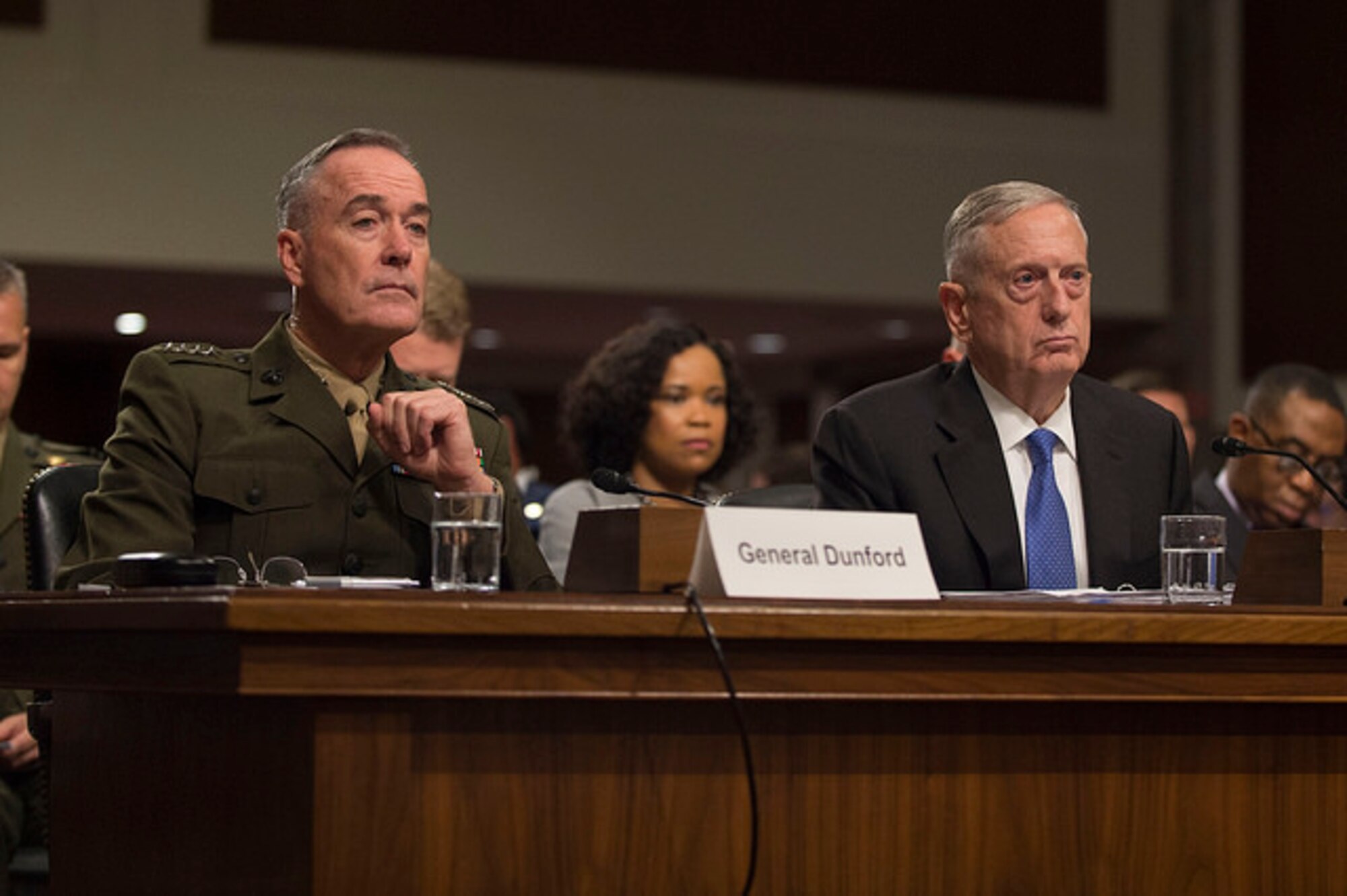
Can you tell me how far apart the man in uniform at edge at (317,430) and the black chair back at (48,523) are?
232mm

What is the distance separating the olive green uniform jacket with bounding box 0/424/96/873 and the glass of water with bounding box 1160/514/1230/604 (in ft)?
4.94

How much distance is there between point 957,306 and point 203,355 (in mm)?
1073

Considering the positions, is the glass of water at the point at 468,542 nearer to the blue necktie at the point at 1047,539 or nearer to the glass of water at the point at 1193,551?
the glass of water at the point at 1193,551

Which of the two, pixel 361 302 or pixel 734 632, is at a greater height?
pixel 361 302

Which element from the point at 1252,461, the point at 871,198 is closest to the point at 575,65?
the point at 871,198

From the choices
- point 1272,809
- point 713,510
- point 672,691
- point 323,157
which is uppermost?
point 323,157

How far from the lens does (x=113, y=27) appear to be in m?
8.55

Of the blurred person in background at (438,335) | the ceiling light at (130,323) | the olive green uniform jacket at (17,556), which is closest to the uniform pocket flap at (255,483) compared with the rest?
the olive green uniform jacket at (17,556)

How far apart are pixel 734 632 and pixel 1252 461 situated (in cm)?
326

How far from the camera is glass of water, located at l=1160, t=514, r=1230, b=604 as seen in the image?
2.14 m

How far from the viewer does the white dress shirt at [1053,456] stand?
262 cm

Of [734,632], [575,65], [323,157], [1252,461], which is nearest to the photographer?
[734,632]

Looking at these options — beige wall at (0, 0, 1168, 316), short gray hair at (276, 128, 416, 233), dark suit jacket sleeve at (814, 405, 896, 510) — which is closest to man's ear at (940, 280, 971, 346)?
dark suit jacket sleeve at (814, 405, 896, 510)

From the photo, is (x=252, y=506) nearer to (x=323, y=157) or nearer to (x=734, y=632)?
(x=323, y=157)
